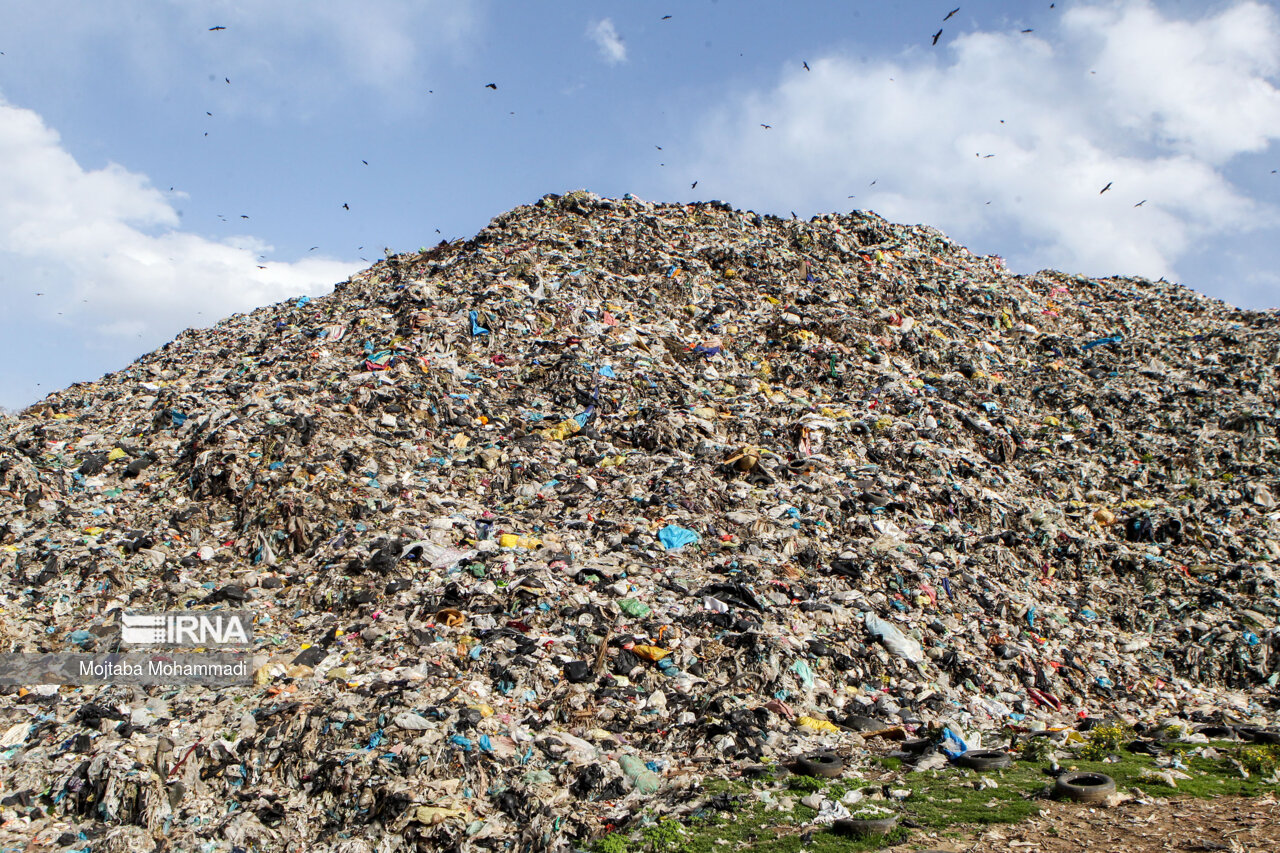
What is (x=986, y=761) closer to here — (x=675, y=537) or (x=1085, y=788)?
(x=1085, y=788)

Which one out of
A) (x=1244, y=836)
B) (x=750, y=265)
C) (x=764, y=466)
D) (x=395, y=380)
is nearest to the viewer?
(x=1244, y=836)

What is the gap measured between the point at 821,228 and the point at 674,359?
24.5ft

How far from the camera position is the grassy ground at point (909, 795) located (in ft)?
12.8

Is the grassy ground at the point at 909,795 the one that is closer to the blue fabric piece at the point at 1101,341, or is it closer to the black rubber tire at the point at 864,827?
the black rubber tire at the point at 864,827

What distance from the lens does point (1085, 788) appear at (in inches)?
164

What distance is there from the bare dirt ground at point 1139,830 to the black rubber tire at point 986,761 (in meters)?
0.68

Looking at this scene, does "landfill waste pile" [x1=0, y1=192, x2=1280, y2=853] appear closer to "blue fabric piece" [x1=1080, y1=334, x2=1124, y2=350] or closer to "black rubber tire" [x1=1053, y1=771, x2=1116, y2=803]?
"blue fabric piece" [x1=1080, y1=334, x2=1124, y2=350]

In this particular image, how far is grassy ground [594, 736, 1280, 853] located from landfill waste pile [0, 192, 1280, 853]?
0.32m

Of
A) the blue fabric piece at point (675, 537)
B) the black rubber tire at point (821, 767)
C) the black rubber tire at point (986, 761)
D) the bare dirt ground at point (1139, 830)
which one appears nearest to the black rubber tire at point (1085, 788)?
the bare dirt ground at point (1139, 830)

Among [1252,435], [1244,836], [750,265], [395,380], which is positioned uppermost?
[750,265]

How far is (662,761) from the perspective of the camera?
5078 mm

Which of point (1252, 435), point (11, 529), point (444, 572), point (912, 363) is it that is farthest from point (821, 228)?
point (11, 529)

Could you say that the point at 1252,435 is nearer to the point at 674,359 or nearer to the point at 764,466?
the point at 764,466

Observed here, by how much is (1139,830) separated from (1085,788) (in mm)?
340
